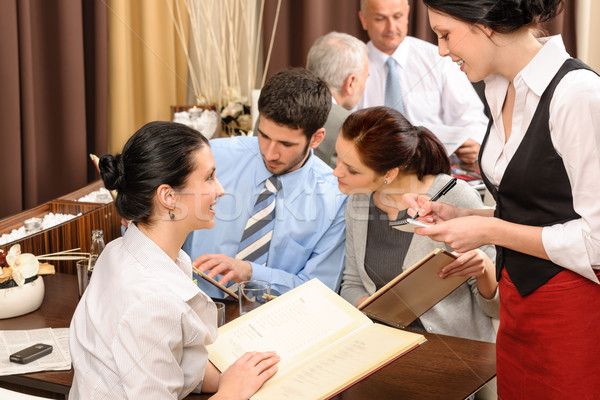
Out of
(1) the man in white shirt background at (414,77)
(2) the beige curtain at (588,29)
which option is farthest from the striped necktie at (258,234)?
(2) the beige curtain at (588,29)

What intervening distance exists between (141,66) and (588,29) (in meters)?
2.57

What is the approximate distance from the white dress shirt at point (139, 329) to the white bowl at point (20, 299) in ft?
1.50

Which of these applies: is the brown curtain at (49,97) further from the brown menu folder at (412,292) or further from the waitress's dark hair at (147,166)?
the brown menu folder at (412,292)

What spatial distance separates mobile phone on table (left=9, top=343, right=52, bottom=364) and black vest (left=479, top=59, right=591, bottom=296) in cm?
103

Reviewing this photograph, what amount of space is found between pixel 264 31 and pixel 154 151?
252 cm

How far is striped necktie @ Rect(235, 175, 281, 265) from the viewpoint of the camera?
2.09 metres

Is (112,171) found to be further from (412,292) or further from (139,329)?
(412,292)

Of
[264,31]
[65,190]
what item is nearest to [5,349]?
[65,190]

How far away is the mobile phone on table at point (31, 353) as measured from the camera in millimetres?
1367

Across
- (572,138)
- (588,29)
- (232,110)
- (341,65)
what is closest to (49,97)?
(232,110)

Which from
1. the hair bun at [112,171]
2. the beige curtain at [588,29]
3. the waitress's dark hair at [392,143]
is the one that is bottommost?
the waitress's dark hair at [392,143]

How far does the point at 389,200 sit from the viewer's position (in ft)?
6.52

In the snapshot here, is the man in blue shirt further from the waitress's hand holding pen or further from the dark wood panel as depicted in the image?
the waitress's hand holding pen

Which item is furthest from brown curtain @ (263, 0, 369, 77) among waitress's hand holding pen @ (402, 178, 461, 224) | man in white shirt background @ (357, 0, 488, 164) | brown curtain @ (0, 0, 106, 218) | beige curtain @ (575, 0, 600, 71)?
waitress's hand holding pen @ (402, 178, 461, 224)
